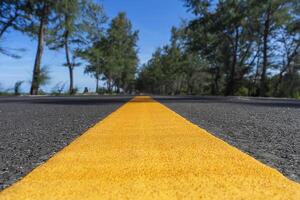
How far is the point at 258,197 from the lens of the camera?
1.68m

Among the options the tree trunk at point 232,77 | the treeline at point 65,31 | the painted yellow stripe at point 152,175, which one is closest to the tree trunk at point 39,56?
the treeline at point 65,31

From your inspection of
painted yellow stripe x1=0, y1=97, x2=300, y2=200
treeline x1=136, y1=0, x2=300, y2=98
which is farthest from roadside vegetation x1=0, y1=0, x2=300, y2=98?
painted yellow stripe x1=0, y1=97, x2=300, y2=200

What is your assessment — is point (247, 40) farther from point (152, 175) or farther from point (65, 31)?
point (152, 175)

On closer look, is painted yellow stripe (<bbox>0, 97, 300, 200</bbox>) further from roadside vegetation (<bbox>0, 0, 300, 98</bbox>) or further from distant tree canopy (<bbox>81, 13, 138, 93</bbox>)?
distant tree canopy (<bbox>81, 13, 138, 93</bbox>)

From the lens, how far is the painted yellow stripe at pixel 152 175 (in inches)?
68.4

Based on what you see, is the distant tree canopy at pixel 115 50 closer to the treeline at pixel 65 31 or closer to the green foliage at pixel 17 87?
the treeline at pixel 65 31

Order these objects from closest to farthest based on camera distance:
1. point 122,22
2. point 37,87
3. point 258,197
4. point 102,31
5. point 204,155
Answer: point 258,197 → point 204,155 → point 37,87 → point 102,31 → point 122,22

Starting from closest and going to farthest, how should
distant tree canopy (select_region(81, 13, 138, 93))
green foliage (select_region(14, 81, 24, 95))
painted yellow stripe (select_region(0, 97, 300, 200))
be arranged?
painted yellow stripe (select_region(0, 97, 300, 200)) → green foliage (select_region(14, 81, 24, 95)) → distant tree canopy (select_region(81, 13, 138, 93))

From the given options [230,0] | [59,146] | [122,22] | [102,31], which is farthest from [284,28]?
[59,146]

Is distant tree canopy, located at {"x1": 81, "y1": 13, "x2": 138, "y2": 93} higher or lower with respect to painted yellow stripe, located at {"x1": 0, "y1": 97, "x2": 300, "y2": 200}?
higher

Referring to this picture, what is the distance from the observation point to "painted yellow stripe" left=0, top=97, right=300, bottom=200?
1738mm

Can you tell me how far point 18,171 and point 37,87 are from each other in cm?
2332

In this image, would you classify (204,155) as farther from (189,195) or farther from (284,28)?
(284,28)

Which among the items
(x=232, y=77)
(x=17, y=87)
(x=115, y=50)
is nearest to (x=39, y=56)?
(x=17, y=87)
